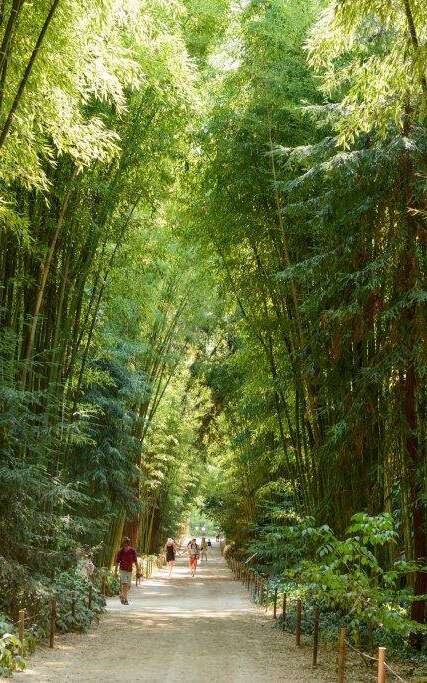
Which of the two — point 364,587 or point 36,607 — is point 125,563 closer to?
point 36,607

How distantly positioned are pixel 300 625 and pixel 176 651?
140cm

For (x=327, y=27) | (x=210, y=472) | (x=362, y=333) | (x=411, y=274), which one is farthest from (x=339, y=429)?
(x=210, y=472)

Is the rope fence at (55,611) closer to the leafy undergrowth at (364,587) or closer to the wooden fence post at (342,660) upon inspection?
the leafy undergrowth at (364,587)

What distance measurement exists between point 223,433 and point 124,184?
11.7 meters

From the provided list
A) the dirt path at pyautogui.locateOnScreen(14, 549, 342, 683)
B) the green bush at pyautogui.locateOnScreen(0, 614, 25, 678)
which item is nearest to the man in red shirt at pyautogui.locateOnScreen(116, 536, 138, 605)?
the dirt path at pyautogui.locateOnScreen(14, 549, 342, 683)

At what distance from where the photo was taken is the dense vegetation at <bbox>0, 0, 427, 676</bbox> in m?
5.55

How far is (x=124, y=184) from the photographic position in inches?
334

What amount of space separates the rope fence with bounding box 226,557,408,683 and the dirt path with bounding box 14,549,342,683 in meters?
0.18

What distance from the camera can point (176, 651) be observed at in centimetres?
705

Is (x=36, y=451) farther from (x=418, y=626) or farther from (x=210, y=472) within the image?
(x=210, y=472)

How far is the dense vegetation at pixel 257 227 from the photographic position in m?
5.55

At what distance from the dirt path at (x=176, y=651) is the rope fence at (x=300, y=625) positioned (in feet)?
0.58

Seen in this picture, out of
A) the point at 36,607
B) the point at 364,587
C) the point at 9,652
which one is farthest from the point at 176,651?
the point at 364,587

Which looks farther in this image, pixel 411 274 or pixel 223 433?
pixel 223 433
